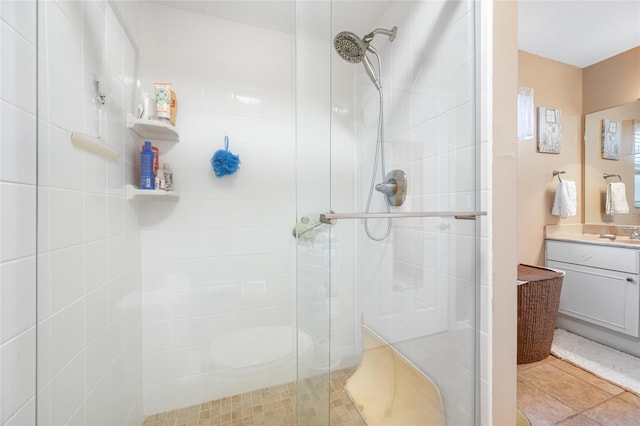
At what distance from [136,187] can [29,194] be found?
757 millimetres

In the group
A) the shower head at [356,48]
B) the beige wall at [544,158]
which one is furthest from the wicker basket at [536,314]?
the shower head at [356,48]

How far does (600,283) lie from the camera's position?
6.29 feet

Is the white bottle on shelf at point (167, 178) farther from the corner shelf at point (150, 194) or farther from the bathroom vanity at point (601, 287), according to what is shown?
the bathroom vanity at point (601, 287)

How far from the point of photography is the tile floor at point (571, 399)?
4.10 ft

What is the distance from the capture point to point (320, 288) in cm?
94

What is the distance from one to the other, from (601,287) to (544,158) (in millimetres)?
1116

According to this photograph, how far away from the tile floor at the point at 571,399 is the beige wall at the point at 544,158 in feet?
3.06

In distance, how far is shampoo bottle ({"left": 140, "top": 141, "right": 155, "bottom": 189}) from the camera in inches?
50.1

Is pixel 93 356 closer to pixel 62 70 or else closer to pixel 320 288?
pixel 320 288

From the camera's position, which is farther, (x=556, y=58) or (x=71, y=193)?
(x=556, y=58)

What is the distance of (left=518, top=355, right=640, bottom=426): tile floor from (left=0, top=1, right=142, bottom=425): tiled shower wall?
6.21 feet

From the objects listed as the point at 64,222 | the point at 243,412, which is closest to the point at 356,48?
the point at 64,222

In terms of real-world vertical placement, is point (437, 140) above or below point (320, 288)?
above

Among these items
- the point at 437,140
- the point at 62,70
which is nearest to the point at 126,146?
the point at 62,70
